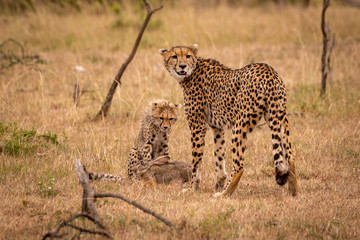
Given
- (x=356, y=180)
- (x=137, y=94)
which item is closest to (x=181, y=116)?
(x=137, y=94)

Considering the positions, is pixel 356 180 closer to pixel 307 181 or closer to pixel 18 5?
pixel 307 181

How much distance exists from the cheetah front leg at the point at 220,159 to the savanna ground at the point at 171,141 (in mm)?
163

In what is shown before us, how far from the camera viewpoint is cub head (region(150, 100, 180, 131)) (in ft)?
19.2

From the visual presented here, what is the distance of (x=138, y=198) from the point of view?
16.6 feet

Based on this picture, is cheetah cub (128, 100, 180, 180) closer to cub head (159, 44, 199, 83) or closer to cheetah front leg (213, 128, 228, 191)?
cub head (159, 44, 199, 83)

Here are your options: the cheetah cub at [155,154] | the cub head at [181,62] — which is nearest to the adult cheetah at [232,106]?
the cub head at [181,62]

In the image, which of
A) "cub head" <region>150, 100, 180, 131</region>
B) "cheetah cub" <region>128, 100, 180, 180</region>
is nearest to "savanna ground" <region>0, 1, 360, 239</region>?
"cheetah cub" <region>128, 100, 180, 180</region>

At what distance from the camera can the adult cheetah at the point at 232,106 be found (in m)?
4.86

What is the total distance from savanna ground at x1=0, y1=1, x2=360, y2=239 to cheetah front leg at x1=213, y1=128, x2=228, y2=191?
0.53 ft

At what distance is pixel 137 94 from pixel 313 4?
34.2 ft

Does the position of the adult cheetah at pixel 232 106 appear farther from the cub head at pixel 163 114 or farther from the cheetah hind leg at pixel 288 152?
the cub head at pixel 163 114

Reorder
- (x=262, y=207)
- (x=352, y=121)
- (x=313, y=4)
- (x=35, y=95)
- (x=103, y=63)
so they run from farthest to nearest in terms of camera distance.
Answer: (x=313, y=4), (x=103, y=63), (x=35, y=95), (x=352, y=121), (x=262, y=207)

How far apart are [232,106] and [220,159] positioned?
771 mm

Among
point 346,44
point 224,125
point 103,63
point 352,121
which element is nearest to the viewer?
point 224,125
